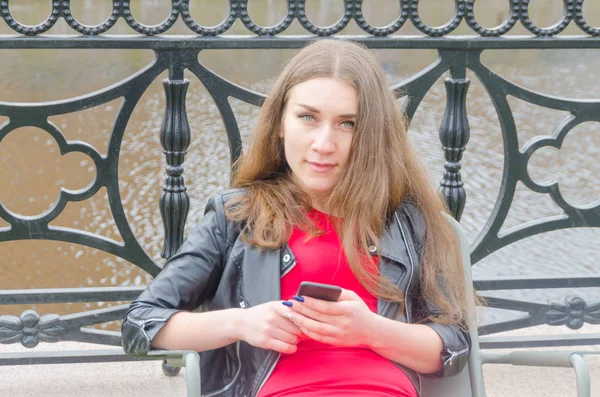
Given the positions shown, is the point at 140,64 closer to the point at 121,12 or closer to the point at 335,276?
the point at 121,12

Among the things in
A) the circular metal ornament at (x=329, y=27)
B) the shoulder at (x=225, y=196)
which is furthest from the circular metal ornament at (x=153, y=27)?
the shoulder at (x=225, y=196)

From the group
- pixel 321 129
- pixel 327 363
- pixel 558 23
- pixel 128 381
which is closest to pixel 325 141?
pixel 321 129

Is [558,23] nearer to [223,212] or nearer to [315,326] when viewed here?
[223,212]

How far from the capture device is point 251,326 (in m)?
2.03

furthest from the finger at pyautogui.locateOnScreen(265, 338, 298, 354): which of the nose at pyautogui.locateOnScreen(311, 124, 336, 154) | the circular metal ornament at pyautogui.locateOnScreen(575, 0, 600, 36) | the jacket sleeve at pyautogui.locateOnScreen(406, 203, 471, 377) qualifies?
the circular metal ornament at pyautogui.locateOnScreen(575, 0, 600, 36)

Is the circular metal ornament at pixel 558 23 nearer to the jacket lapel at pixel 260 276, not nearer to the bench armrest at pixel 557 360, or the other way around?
the bench armrest at pixel 557 360

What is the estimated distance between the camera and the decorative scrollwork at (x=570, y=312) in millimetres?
3492

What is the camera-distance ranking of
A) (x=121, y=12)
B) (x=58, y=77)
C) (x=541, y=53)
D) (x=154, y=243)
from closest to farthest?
(x=121, y=12), (x=154, y=243), (x=58, y=77), (x=541, y=53)

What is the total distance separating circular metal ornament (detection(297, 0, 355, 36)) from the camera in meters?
3.04

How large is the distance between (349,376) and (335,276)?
0.24 meters

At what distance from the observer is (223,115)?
3.21 metres

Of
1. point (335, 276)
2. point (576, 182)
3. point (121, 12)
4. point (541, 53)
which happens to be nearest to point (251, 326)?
point (335, 276)

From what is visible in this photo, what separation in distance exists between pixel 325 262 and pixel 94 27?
1.27 metres

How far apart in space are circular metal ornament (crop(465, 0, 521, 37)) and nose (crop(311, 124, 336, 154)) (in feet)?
3.90
